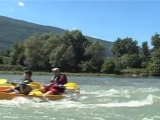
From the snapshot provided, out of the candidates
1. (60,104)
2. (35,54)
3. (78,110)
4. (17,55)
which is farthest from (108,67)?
(78,110)

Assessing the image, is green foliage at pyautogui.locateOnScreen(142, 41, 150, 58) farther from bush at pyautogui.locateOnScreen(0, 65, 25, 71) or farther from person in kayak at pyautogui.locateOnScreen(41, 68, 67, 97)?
person in kayak at pyautogui.locateOnScreen(41, 68, 67, 97)

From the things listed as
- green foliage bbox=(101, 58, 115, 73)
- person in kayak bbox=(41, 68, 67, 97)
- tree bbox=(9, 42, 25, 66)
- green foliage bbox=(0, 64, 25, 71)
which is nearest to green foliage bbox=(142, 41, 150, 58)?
green foliage bbox=(101, 58, 115, 73)

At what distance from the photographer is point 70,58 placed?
8838 cm

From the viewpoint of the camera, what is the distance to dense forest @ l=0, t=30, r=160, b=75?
86.6 m

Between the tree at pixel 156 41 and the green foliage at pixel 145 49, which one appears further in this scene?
the green foliage at pixel 145 49

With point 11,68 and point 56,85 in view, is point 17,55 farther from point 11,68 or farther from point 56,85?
point 56,85

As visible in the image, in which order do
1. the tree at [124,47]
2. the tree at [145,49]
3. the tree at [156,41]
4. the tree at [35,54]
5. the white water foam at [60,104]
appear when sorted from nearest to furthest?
the white water foam at [60,104]
the tree at [35,54]
the tree at [156,41]
the tree at [124,47]
the tree at [145,49]

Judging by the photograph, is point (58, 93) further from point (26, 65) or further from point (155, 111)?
point (26, 65)

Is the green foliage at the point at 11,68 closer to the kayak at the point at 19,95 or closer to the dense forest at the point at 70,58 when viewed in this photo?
the dense forest at the point at 70,58

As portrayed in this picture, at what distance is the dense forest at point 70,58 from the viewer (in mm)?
86562

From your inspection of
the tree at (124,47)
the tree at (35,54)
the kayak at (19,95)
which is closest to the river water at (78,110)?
the kayak at (19,95)

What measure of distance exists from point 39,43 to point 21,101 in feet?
241

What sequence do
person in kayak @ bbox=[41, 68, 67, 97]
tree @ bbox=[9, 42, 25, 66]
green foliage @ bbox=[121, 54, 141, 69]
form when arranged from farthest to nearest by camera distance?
green foliage @ bbox=[121, 54, 141, 69] → tree @ bbox=[9, 42, 25, 66] → person in kayak @ bbox=[41, 68, 67, 97]

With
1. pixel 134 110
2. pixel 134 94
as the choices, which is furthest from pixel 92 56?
pixel 134 110
